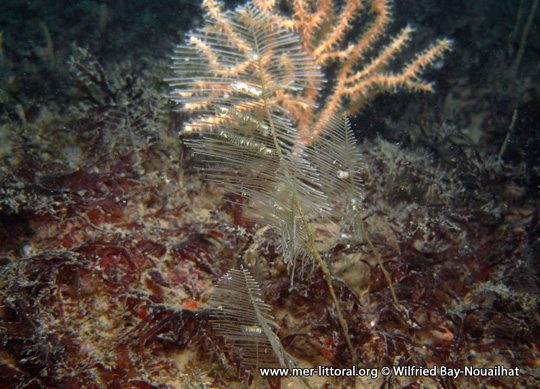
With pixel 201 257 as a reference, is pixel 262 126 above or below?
above

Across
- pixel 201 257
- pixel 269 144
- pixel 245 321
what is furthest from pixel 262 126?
pixel 201 257

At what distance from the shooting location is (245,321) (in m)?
1.66

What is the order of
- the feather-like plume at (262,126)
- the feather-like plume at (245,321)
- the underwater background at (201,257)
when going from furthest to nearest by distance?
the underwater background at (201,257), the feather-like plume at (245,321), the feather-like plume at (262,126)

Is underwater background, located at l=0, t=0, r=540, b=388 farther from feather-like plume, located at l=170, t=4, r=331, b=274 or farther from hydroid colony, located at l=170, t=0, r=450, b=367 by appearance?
feather-like plume, located at l=170, t=4, r=331, b=274

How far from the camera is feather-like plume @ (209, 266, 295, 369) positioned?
1546mm

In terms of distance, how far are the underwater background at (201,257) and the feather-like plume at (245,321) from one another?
117 mm

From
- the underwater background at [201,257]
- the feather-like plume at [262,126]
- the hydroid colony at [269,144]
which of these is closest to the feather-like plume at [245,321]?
the hydroid colony at [269,144]

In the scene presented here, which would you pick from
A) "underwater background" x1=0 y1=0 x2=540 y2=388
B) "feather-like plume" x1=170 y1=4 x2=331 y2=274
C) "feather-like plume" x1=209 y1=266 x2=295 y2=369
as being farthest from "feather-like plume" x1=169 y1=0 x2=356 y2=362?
"underwater background" x1=0 y1=0 x2=540 y2=388

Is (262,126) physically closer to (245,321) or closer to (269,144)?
(269,144)

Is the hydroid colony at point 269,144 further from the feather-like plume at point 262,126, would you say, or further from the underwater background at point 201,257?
the underwater background at point 201,257

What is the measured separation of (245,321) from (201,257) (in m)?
0.76

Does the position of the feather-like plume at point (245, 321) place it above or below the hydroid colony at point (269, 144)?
below

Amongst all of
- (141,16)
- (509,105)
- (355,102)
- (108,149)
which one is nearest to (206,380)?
(108,149)

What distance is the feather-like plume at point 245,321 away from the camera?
1.55 meters
